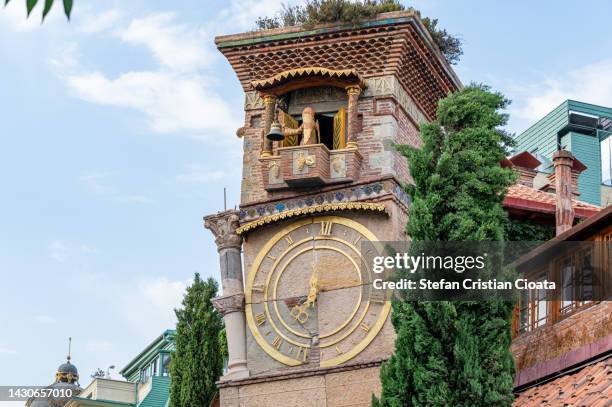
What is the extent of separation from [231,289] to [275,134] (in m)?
2.90

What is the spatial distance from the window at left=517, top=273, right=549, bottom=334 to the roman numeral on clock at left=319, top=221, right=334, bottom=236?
480cm

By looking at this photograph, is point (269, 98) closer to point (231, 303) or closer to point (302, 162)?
point (302, 162)

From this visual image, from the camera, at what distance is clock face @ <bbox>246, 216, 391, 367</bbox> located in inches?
974

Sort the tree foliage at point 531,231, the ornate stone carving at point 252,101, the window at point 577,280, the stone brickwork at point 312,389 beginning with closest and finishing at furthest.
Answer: the window at point 577,280, the stone brickwork at point 312,389, the tree foliage at point 531,231, the ornate stone carving at point 252,101

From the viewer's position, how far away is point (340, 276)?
25078 mm

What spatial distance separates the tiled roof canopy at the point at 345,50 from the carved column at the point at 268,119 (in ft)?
1.94

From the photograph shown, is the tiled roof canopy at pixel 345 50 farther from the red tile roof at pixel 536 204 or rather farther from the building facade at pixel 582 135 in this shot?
the building facade at pixel 582 135

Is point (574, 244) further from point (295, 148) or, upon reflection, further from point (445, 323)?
point (295, 148)

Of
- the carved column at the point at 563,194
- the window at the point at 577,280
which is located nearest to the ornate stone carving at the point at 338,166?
the carved column at the point at 563,194

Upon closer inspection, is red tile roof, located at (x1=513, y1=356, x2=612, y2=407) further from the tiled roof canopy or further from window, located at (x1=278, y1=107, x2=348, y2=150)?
the tiled roof canopy

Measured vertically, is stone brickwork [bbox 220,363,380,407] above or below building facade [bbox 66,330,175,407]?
below

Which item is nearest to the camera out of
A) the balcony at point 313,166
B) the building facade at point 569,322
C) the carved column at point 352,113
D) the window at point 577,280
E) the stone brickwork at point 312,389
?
the building facade at point 569,322

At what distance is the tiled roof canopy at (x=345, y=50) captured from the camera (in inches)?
1014

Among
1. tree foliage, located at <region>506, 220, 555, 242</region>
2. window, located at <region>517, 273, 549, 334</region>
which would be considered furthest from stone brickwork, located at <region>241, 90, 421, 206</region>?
window, located at <region>517, 273, 549, 334</region>
